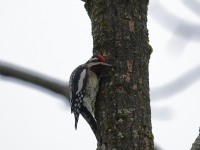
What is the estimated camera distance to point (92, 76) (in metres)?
3.12

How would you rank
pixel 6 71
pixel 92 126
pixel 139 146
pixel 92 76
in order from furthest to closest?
pixel 92 76 → pixel 92 126 → pixel 139 146 → pixel 6 71

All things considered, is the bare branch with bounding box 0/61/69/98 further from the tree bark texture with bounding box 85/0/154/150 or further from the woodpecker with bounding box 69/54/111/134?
the woodpecker with bounding box 69/54/111/134

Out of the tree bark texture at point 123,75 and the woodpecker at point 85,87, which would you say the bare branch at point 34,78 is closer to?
the tree bark texture at point 123,75


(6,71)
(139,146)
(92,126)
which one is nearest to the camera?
(6,71)

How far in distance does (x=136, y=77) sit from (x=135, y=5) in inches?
20.0

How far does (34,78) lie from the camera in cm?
125

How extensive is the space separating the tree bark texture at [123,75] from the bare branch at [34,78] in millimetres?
915

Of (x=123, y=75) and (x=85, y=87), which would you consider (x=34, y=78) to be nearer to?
(x=123, y=75)

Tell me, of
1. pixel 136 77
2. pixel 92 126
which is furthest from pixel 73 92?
pixel 136 77

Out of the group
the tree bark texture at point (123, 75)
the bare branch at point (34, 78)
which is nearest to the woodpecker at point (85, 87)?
the tree bark texture at point (123, 75)

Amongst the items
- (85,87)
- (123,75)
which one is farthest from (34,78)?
(85,87)

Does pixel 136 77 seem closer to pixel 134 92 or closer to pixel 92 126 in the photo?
pixel 134 92

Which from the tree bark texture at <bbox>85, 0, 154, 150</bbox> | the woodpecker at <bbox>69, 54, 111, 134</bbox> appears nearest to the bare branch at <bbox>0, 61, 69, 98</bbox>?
the tree bark texture at <bbox>85, 0, 154, 150</bbox>

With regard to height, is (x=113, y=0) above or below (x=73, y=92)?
above
